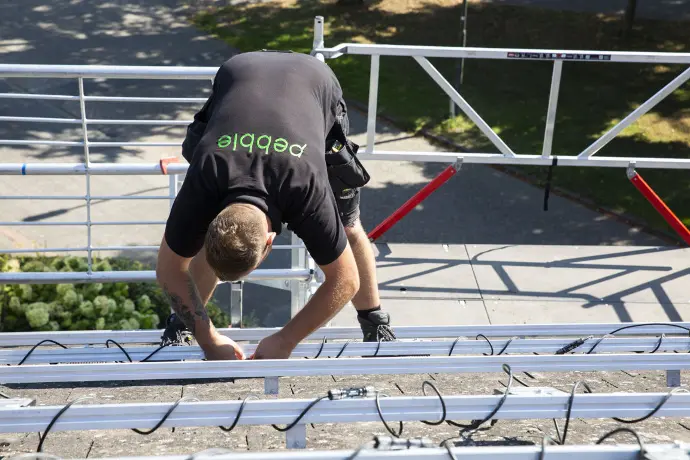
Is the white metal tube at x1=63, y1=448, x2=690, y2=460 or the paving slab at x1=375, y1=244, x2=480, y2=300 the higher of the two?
the white metal tube at x1=63, y1=448, x2=690, y2=460

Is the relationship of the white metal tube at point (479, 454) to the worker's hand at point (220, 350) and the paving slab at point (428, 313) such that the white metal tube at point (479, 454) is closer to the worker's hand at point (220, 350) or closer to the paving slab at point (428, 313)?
the worker's hand at point (220, 350)

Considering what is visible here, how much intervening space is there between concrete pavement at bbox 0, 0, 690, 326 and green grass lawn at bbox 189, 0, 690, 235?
706mm

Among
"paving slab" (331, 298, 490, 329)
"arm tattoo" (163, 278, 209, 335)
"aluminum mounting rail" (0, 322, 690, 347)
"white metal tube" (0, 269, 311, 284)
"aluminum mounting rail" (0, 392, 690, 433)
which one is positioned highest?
"aluminum mounting rail" (0, 392, 690, 433)

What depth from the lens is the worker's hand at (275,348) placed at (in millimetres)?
3582

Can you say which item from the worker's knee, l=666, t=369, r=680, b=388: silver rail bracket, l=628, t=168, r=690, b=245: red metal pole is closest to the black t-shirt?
the worker's knee

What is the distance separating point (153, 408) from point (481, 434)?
1290 millimetres

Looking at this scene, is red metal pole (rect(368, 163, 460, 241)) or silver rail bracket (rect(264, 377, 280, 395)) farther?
red metal pole (rect(368, 163, 460, 241))

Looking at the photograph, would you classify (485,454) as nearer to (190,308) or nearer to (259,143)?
(259,143)

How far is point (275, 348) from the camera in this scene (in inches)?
141

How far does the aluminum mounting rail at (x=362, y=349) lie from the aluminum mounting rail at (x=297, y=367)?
635mm

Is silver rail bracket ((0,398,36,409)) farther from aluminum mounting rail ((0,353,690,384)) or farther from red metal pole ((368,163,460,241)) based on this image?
red metal pole ((368,163,460,241))

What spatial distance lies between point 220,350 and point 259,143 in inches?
37.8

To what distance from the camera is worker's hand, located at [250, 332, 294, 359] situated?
3.58 m

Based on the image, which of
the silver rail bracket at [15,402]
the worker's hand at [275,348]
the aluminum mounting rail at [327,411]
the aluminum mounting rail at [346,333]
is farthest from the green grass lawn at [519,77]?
the silver rail bracket at [15,402]
